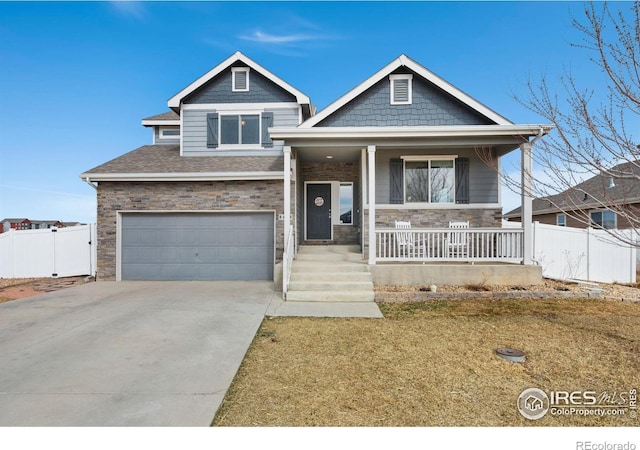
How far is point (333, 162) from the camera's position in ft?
37.0

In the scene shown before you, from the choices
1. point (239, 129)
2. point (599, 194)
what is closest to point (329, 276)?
point (599, 194)

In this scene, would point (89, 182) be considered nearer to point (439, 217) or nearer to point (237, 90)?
point (237, 90)

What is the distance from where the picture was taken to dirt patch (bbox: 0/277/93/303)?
8000 millimetres

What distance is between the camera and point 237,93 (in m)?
11.3

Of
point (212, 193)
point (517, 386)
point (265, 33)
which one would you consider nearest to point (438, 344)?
point (517, 386)

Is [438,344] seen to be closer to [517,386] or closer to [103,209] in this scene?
[517,386]

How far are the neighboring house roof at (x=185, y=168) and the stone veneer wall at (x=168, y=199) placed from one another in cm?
24

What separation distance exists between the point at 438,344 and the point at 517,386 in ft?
4.11

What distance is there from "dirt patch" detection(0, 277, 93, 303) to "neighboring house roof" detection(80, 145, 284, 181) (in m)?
3.22

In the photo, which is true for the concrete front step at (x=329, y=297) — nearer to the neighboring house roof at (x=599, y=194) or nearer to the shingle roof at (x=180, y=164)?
the neighboring house roof at (x=599, y=194)

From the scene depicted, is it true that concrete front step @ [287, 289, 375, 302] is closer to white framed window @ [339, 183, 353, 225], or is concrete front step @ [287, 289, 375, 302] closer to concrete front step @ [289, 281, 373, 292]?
concrete front step @ [289, 281, 373, 292]

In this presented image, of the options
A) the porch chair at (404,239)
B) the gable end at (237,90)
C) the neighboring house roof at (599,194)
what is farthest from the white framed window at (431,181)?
the gable end at (237,90)

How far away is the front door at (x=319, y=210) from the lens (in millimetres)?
11281

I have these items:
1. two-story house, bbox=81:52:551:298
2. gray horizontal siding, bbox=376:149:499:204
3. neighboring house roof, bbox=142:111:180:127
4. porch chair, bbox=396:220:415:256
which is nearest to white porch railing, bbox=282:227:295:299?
two-story house, bbox=81:52:551:298
